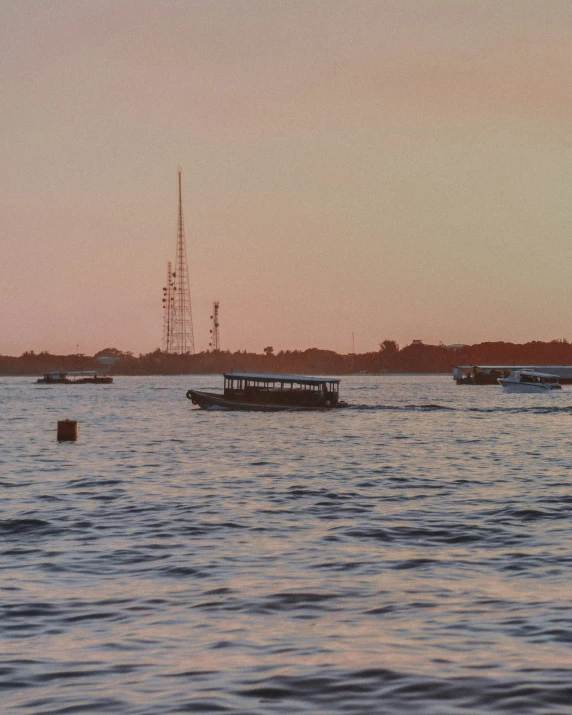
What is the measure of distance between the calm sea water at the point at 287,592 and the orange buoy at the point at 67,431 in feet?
59.9

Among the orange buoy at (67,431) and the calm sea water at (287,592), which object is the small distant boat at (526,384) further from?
Answer: the calm sea water at (287,592)

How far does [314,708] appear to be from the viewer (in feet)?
Answer: 33.8

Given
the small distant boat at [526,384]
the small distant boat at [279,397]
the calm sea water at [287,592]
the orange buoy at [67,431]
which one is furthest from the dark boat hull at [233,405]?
the small distant boat at [526,384]

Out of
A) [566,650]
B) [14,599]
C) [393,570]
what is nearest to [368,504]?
[393,570]

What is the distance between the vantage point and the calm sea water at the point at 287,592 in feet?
36.1

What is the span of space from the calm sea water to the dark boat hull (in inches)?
2307

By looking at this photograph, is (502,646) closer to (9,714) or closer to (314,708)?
(314,708)

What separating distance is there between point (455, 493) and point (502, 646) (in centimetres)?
1898

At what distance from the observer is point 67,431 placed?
192 feet

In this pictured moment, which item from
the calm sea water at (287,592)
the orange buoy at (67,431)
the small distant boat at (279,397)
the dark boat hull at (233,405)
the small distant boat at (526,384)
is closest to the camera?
the calm sea water at (287,592)

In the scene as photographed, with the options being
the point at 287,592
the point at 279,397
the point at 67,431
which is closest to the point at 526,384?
the point at 279,397

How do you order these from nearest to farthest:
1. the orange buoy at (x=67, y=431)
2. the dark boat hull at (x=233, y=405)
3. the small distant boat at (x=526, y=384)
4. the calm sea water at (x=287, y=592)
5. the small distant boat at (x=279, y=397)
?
the calm sea water at (x=287, y=592) < the orange buoy at (x=67, y=431) < the dark boat hull at (x=233, y=405) < the small distant boat at (x=279, y=397) < the small distant boat at (x=526, y=384)

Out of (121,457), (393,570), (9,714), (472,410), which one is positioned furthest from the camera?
(472,410)

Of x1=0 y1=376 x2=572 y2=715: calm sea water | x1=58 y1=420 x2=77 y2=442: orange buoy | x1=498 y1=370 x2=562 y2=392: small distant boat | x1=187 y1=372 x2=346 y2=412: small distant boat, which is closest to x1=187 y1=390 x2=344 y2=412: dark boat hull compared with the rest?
x1=187 y1=372 x2=346 y2=412: small distant boat
